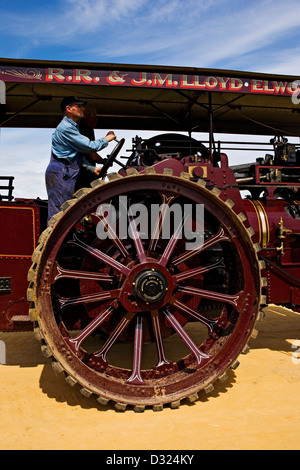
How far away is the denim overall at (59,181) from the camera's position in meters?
3.23

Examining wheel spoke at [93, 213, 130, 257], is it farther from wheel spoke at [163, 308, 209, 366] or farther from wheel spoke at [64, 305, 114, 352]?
wheel spoke at [163, 308, 209, 366]

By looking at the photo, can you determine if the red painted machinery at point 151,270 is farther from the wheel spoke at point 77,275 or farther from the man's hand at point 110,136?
the man's hand at point 110,136

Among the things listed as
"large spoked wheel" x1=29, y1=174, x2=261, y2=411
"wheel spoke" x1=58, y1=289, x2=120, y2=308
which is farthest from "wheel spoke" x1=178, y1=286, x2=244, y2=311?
"wheel spoke" x1=58, y1=289, x2=120, y2=308

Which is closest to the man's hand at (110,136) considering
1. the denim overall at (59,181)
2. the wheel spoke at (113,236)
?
the denim overall at (59,181)

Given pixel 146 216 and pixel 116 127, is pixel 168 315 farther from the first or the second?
pixel 116 127

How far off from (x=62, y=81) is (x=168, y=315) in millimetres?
1935

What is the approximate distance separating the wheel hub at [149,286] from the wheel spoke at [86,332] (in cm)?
27

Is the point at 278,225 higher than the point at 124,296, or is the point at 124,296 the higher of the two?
the point at 278,225

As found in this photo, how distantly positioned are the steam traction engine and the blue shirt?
207 mm

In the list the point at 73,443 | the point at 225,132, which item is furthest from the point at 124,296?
the point at 225,132

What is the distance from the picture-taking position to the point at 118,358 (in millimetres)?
3941

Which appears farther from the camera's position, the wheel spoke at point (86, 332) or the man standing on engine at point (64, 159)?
the man standing on engine at point (64, 159)

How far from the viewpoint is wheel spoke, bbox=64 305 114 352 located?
2829 mm
